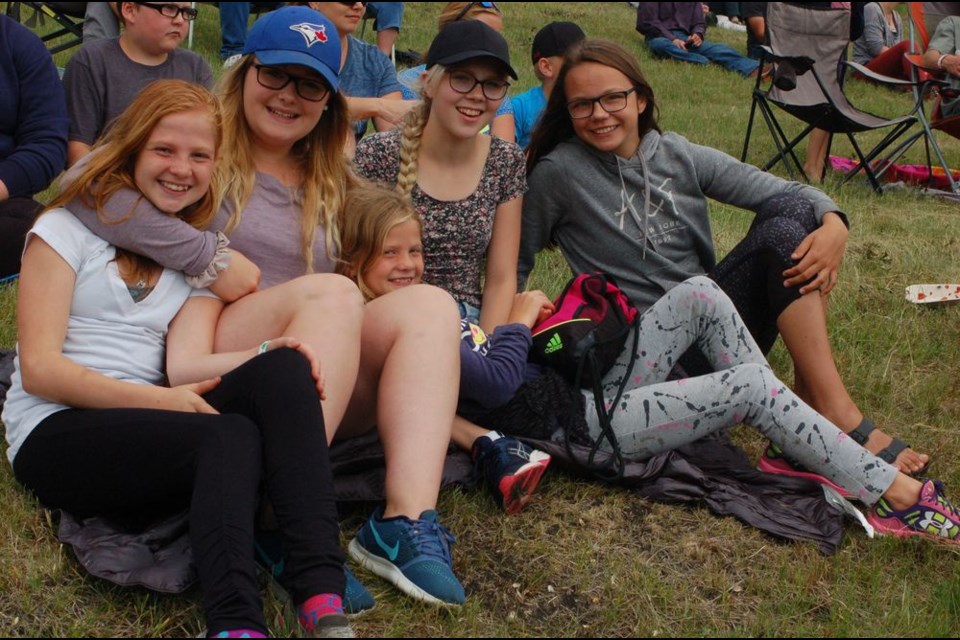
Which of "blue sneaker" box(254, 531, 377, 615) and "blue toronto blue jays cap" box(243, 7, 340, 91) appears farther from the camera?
"blue toronto blue jays cap" box(243, 7, 340, 91)

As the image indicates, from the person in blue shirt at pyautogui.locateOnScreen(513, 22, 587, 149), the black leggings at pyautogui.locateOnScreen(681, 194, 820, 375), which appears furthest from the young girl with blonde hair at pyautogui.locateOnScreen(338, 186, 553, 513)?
the person in blue shirt at pyautogui.locateOnScreen(513, 22, 587, 149)

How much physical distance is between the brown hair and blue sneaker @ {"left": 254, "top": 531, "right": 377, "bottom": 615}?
69.6 inches

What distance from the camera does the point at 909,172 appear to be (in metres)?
7.96

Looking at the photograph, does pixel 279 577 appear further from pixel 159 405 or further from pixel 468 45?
pixel 468 45

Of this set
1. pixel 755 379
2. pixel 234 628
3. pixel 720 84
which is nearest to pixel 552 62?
pixel 755 379

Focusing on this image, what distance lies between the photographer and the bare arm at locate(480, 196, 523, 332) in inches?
137

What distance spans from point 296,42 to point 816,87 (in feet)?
19.6

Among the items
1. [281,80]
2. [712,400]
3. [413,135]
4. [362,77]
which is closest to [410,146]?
[413,135]

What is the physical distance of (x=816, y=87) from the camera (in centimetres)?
795

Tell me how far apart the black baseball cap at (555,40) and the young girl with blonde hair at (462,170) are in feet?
7.90

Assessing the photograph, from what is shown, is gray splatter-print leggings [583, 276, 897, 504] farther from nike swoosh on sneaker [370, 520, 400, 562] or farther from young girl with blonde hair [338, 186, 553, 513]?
nike swoosh on sneaker [370, 520, 400, 562]

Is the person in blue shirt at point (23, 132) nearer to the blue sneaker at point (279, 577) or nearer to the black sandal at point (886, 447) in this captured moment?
the blue sneaker at point (279, 577)

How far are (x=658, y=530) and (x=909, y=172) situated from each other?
5941 mm

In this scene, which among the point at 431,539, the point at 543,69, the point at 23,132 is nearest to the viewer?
the point at 431,539
